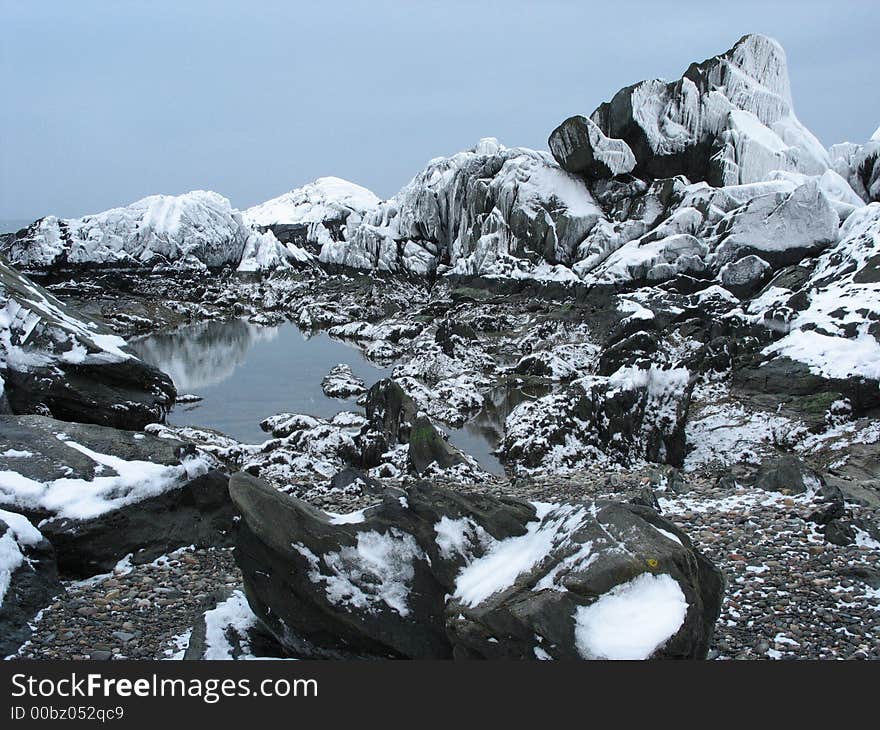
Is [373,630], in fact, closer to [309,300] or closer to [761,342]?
[761,342]

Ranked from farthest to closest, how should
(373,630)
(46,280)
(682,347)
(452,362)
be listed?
1. (46,280)
2. (452,362)
3. (682,347)
4. (373,630)

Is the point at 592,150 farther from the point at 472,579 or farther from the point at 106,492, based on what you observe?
the point at 472,579

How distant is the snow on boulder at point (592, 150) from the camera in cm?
5569

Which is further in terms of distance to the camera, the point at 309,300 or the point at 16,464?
the point at 309,300

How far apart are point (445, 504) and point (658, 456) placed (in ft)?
41.7

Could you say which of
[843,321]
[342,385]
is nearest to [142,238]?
[342,385]

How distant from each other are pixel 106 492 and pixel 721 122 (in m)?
57.1

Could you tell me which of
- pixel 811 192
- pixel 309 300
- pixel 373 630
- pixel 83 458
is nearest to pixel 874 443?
pixel 373 630

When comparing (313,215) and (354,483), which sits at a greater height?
(313,215)

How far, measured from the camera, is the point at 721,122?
5434 centimetres

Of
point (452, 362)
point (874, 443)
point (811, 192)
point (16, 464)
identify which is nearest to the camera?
point (16, 464)

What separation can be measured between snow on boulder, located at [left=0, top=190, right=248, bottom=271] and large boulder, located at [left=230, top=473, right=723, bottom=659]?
239 feet

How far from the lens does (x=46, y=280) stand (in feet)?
219

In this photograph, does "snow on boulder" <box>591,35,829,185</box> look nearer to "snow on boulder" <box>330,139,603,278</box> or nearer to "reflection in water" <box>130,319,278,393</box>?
"snow on boulder" <box>330,139,603,278</box>
